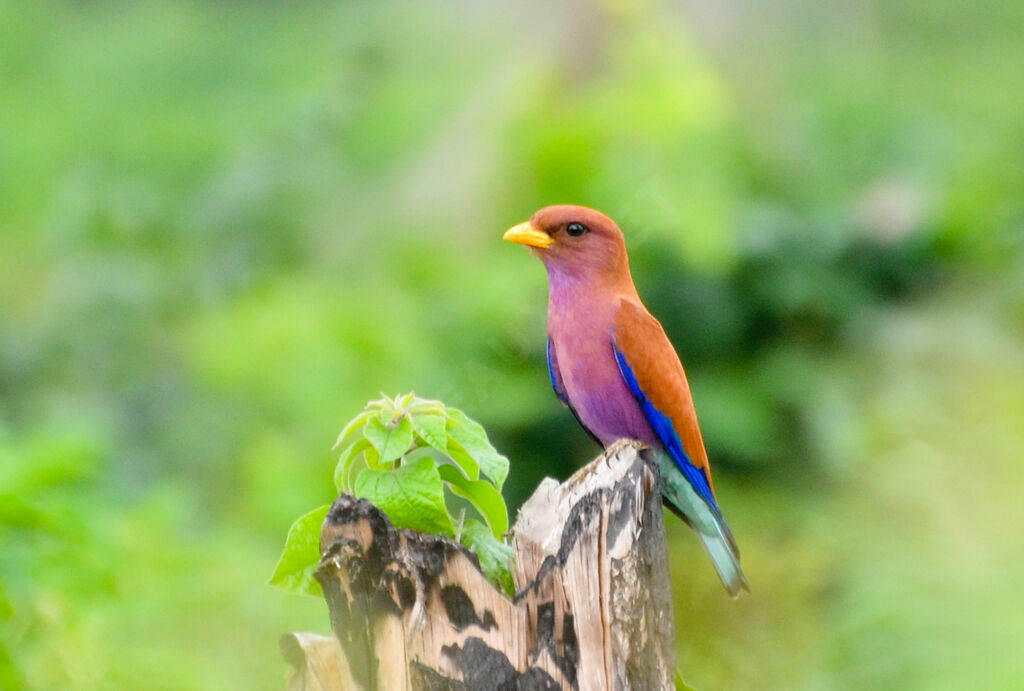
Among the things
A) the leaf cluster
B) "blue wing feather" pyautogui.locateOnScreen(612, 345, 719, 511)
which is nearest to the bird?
"blue wing feather" pyautogui.locateOnScreen(612, 345, 719, 511)

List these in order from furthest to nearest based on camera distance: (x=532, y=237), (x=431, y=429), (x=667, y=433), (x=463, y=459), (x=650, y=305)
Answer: (x=650, y=305) < (x=532, y=237) < (x=667, y=433) < (x=463, y=459) < (x=431, y=429)

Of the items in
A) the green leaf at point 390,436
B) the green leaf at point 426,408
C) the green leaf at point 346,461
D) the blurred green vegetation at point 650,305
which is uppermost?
the green leaf at point 426,408

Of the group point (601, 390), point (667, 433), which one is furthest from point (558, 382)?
point (667, 433)

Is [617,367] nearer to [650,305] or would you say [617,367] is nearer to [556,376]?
[556,376]

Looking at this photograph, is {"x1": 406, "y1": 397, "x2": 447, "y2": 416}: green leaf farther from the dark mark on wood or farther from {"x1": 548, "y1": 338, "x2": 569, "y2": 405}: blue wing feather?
{"x1": 548, "y1": 338, "x2": 569, "y2": 405}: blue wing feather

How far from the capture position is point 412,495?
90.0 inches

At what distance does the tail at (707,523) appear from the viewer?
3309mm

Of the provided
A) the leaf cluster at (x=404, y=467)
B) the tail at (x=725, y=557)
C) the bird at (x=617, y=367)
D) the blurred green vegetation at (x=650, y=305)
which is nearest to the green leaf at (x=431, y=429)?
the leaf cluster at (x=404, y=467)

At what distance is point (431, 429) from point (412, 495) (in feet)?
0.45

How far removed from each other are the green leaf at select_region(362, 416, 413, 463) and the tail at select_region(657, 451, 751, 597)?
1.21 metres

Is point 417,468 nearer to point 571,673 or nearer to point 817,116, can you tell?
point 571,673

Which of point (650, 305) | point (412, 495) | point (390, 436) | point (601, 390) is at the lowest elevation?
point (650, 305)

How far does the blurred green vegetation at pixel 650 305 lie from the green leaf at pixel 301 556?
7.12ft

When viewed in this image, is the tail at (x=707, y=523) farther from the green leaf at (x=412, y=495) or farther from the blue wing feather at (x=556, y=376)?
the green leaf at (x=412, y=495)
